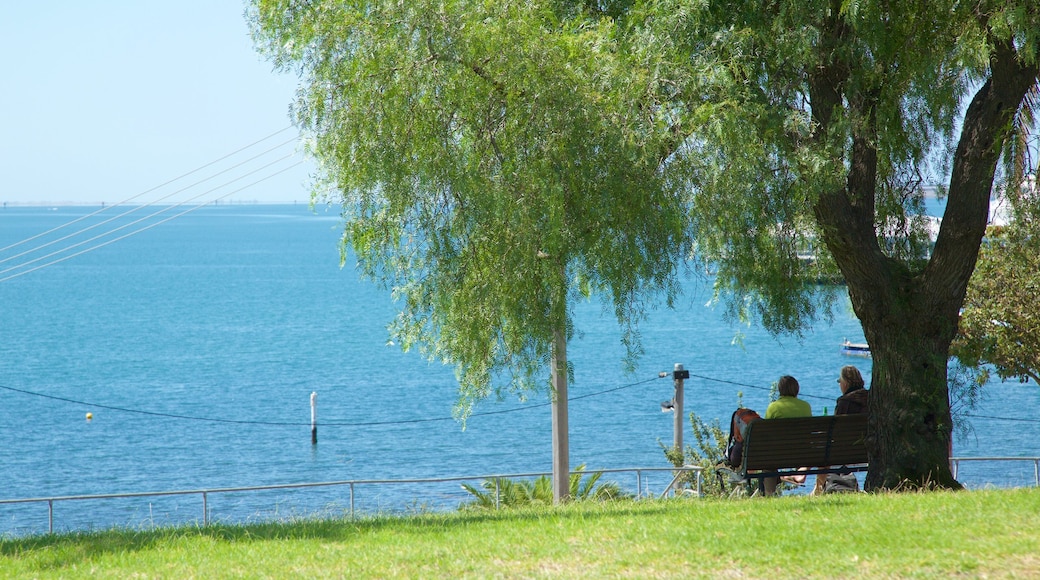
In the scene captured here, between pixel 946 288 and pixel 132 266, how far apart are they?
14946 cm

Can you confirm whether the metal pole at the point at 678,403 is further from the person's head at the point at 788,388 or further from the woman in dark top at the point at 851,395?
the person's head at the point at 788,388

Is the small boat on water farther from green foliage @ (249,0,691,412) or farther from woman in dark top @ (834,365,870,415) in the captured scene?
green foliage @ (249,0,691,412)

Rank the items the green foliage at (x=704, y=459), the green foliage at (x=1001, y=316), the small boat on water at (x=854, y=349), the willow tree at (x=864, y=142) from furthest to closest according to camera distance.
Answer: the small boat on water at (x=854, y=349) → the green foliage at (x=1001, y=316) → the green foliage at (x=704, y=459) → the willow tree at (x=864, y=142)

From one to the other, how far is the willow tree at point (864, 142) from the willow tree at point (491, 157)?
1.90 feet

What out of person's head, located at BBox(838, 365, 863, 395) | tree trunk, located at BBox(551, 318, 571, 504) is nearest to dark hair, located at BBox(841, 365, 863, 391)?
person's head, located at BBox(838, 365, 863, 395)

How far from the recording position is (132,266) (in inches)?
5792

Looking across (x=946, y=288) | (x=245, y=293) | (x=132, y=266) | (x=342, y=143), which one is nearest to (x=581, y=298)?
(x=342, y=143)

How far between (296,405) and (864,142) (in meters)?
46.2

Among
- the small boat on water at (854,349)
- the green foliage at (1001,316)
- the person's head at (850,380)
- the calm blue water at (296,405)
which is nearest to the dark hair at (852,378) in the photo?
the person's head at (850,380)

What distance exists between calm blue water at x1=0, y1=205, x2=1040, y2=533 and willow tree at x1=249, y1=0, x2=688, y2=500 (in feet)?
10.6

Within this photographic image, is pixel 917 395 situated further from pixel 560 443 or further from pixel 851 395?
pixel 560 443

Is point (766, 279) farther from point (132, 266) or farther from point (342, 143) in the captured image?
point (132, 266)

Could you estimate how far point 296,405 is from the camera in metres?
52.8

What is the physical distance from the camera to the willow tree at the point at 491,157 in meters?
7.74
